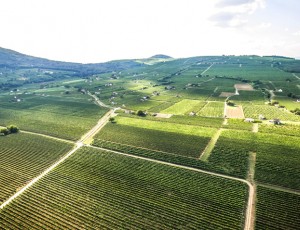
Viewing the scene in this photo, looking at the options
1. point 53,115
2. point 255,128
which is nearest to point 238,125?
point 255,128

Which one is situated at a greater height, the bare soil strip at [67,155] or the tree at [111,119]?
the tree at [111,119]

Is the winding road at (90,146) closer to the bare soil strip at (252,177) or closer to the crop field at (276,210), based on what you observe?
the bare soil strip at (252,177)

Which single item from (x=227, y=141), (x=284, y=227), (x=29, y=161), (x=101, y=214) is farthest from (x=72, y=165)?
(x=284, y=227)

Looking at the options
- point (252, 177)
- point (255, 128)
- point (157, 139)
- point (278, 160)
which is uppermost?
point (255, 128)

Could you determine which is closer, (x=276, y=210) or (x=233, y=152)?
(x=276, y=210)

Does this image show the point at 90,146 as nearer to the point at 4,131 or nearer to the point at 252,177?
the point at 4,131

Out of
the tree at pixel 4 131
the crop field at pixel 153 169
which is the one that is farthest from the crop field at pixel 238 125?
the tree at pixel 4 131

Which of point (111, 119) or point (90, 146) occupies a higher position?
point (111, 119)
